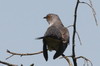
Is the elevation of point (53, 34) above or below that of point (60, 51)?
above

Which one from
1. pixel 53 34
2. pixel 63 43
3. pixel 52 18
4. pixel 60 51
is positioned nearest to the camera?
pixel 60 51

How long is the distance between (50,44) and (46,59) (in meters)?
0.74

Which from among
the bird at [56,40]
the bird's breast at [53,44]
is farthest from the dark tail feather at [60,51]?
the bird's breast at [53,44]

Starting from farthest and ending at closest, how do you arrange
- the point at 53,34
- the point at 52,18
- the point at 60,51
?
the point at 52,18
the point at 53,34
the point at 60,51

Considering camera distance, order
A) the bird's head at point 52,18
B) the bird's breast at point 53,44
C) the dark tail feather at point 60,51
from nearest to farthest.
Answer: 1. the dark tail feather at point 60,51
2. the bird's breast at point 53,44
3. the bird's head at point 52,18

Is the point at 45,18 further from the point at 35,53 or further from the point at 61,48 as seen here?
→ the point at 35,53

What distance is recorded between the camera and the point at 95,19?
245 centimetres

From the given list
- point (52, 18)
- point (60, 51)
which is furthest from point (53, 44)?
point (52, 18)

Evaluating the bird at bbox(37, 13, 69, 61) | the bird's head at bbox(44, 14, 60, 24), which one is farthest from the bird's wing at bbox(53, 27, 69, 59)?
the bird's head at bbox(44, 14, 60, 24)

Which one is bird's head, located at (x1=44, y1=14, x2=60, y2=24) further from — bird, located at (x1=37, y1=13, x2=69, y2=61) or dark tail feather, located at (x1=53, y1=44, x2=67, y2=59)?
dark tail feather, located at (x1=53, y1=44, x2=67, y2=59)

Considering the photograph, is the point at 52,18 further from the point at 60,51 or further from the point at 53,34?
the point at 60,51

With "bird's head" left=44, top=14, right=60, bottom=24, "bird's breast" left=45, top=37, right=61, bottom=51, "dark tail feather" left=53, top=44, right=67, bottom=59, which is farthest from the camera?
"bird's head" left=44, top=14, right=60, bottom=24

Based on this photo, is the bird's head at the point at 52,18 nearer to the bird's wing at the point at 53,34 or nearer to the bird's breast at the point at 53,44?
the bird's wing at the point at 53,34

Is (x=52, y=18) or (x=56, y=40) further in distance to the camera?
(x=52, y=18)
